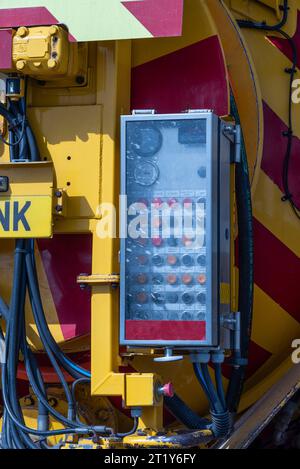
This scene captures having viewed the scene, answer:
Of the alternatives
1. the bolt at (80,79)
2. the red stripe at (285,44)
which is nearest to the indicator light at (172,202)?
the bolt at (80,79)

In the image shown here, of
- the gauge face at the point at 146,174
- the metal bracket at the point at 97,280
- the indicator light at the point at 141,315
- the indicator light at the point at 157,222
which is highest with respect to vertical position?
the gauge face at the point at 146,174

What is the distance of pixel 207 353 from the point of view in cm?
289

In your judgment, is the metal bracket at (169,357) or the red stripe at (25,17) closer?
the metal bracket at (169,357)

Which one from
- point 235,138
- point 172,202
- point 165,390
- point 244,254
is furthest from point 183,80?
point 165,390

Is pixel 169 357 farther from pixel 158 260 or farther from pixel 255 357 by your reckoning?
pixel 255 357

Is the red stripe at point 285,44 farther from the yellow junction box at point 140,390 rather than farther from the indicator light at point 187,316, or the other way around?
the yellow junction box at point 140,390

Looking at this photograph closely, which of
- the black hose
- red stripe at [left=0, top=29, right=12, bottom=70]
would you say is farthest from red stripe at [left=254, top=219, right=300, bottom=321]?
red stripe at [left=0, top=29, right=12, bottom=70]

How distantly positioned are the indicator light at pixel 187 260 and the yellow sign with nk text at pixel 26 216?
0.38 m

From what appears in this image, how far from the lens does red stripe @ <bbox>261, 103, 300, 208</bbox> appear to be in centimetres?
342

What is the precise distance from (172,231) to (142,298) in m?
0.20

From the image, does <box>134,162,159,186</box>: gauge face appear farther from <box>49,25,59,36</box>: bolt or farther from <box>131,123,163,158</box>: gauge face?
<box>49,25,59,36</box>: bolt

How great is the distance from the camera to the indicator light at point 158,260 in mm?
2818

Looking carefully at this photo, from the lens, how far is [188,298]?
2.80 meters

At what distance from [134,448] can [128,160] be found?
2.57 ft
